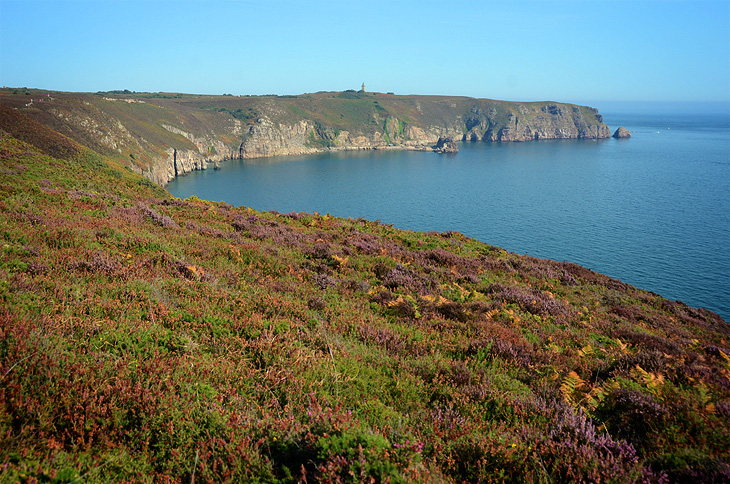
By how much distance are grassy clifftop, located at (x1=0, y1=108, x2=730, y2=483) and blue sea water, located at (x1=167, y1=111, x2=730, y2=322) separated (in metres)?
38.5

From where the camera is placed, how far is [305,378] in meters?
5.56

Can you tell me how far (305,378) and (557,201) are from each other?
8556 cm

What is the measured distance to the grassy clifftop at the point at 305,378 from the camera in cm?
387

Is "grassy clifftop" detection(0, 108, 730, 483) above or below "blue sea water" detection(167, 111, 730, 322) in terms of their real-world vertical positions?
above

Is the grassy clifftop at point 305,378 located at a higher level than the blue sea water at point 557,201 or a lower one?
higher

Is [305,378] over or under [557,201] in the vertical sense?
over

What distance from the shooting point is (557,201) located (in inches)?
3115

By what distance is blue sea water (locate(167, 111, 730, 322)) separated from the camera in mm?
46944

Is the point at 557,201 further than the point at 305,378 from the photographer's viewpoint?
Yes

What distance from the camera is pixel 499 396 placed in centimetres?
601

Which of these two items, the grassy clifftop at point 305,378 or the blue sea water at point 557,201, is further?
the blue sea water at point 557,201

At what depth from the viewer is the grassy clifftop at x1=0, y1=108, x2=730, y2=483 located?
3.87 meters

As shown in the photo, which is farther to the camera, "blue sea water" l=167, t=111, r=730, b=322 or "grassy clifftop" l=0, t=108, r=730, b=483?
"blue sea water" l=167, t=111, r=730, b=322

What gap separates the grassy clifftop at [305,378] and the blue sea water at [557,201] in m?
38.5
